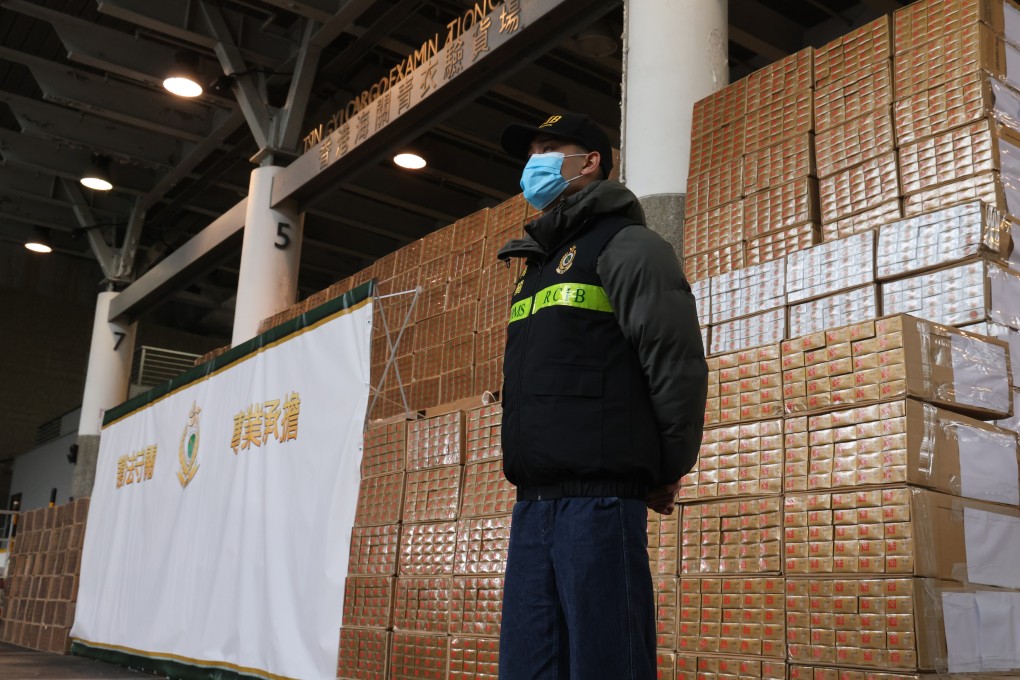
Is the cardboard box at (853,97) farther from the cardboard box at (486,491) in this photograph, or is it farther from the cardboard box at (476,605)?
the cardboard box at (476,605)

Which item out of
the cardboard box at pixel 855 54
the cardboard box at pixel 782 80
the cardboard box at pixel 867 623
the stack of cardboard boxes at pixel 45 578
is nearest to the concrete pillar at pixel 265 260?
the stack of cardboard boxes at pixel 45 578

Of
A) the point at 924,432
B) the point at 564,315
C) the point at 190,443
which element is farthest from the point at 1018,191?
the point at 190,443

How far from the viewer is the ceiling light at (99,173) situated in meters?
14.4

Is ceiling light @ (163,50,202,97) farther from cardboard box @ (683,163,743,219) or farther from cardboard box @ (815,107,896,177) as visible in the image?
cardboard box @ (815,107,896,177)

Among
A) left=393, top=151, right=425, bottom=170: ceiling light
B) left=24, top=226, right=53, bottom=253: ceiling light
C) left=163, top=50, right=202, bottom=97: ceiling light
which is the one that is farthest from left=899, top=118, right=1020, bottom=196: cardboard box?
left=24, top=226, right=53, bottom=253: ceiling light

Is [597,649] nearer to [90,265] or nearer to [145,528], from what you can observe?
[145,528]

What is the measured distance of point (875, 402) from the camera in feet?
11.6

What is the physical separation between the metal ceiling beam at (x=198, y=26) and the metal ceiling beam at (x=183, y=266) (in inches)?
68.2

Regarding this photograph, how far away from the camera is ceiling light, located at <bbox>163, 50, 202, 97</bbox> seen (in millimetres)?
11438

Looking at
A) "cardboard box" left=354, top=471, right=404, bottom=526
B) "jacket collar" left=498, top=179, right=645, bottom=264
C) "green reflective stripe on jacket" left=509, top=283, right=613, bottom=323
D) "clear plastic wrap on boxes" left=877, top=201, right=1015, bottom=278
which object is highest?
"clear plastic wrap on boxes" left=877, top=201, right=1015, bottom=278

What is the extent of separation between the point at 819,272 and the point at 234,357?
4.93m

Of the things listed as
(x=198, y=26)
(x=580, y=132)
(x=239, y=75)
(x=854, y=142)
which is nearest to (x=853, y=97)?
(x=854, y=142)

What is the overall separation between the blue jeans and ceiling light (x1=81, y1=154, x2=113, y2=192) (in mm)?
13502

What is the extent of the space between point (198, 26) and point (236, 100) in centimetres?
116
